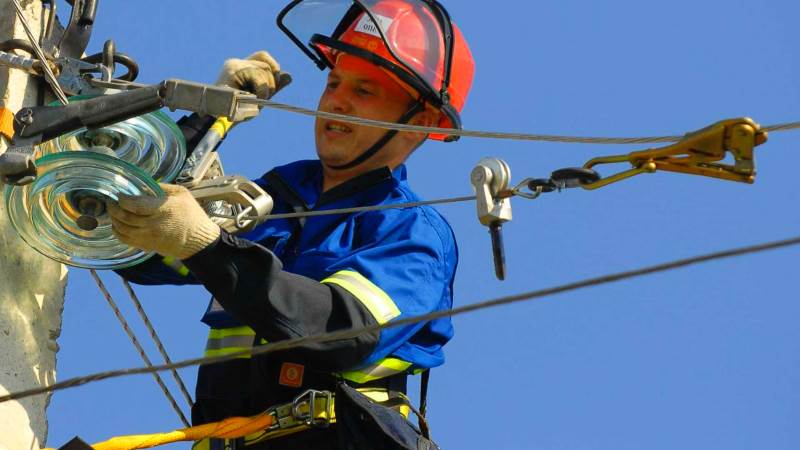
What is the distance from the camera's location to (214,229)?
17.3 feet

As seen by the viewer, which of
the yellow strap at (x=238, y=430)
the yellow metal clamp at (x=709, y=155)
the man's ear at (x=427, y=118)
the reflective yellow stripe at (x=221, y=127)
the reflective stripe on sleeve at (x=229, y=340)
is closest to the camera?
the yellow metal clamp at (x=709, y=155)

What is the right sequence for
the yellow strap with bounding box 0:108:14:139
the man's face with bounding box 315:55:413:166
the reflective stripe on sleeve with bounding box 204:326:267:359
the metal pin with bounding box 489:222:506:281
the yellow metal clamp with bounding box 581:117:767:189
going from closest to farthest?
the yellow metal clamp with bounding box 581:117:767:189
the metal pin with bounding box 489:222:506:281
the yellow strap with bounding box 0:108:14:139
the reflective stripe on sleeve with bounding box 204:326:267:359
the man's face with bounding box 315:55:413:166

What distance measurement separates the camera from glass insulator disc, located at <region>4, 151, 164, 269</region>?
5207 mm

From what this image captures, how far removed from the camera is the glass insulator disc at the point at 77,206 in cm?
521

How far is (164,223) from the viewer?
513 centimetres

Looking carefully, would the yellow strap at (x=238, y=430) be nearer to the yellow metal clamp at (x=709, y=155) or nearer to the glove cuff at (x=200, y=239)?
the glove cuff at (x=200, y=239)

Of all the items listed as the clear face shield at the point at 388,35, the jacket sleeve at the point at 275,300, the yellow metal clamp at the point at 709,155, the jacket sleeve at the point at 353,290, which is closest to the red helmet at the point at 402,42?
the clear face shield at the point at 388,35

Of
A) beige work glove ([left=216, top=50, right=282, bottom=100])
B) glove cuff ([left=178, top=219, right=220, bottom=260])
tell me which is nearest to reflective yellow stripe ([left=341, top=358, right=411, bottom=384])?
glove cuff ([left=178, top=219, right=220, bottom=260])

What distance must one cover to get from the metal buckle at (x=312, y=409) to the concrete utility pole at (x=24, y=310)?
786mm

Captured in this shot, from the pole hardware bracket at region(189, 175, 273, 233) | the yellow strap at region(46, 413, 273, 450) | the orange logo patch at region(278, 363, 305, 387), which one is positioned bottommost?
the yellow strap at region(46, 413, 273, 450)

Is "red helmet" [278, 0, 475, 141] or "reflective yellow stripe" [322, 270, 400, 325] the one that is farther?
"red helmet" [278, 0, 475, 141]

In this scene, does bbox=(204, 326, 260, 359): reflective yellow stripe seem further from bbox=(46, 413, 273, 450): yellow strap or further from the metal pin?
the metal pin

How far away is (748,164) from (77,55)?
2.38 m

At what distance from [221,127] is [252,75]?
1.34 ft
